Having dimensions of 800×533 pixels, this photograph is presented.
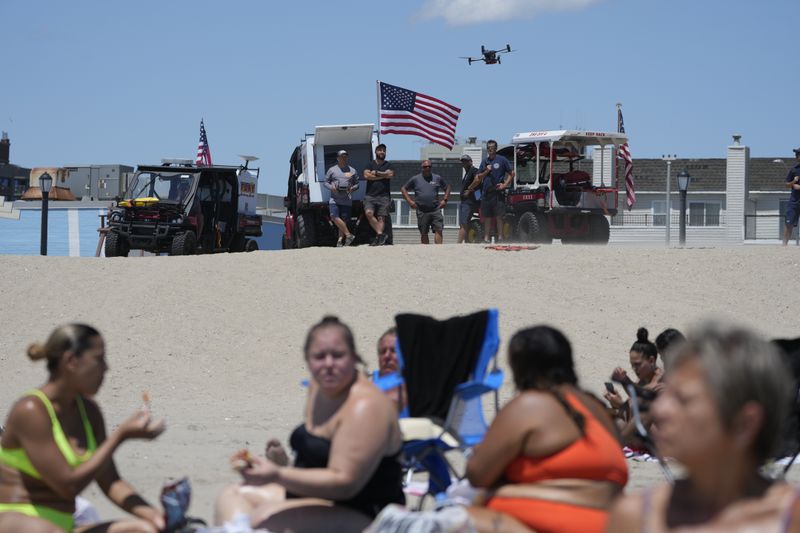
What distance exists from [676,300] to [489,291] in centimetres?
238

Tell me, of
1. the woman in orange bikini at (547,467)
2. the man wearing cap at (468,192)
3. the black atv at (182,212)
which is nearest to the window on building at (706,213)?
the black atv at (182,212)

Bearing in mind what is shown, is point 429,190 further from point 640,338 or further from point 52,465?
point 52,465

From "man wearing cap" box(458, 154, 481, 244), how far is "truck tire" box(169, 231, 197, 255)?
14.6ft

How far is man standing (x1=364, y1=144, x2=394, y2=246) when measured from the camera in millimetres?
16625

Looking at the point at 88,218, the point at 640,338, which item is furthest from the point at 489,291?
the point at 88,218

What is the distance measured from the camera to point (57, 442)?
405 centimetres

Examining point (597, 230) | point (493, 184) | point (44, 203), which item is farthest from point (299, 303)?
point (44, 203)

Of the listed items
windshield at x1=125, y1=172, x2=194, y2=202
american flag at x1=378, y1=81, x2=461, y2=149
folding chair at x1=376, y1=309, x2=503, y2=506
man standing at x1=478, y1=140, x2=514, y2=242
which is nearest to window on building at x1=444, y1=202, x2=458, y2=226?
american flag at x1=378, y1=81, x2=461, y2=149

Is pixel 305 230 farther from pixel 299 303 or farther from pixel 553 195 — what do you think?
pixel 299 303

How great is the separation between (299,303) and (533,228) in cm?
675

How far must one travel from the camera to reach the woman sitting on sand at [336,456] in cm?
396

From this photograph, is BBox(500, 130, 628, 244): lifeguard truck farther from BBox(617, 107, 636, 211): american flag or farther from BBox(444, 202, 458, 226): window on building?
BBox(444, 202, 458, 226): window on building

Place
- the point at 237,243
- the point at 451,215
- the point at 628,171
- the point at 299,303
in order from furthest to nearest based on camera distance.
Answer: the point at 451,215
the point at 628,171
the point at 237,243
the point at 299,303

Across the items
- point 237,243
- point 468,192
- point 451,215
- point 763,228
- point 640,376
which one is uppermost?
point 451,215
